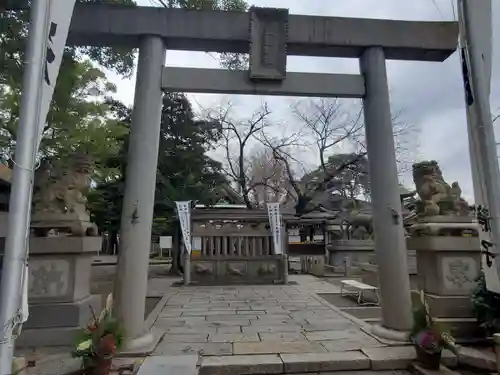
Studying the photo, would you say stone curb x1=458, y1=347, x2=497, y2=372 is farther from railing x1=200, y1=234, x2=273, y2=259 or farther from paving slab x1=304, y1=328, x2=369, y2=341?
railing x1=200, y1=234, x2=273, y2=259

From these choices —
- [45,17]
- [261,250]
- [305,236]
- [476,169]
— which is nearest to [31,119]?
[45,17]

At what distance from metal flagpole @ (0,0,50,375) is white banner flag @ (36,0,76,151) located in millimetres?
80

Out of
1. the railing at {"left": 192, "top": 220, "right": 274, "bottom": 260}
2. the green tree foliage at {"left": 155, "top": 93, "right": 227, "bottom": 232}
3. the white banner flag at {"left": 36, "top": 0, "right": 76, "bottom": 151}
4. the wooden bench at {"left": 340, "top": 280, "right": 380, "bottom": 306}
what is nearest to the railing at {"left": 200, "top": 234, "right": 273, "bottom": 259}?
the railing at {"left": 192, "top": 220, "right": 274, "bottom": 260}

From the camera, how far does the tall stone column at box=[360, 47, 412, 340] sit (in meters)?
4.95

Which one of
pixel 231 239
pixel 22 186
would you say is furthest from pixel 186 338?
pixel 231 239

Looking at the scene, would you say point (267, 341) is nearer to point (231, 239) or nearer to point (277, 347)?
point (277, 347)

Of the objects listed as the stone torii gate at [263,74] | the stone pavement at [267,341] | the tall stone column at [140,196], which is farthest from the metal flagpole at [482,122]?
the tall stone column at [140,196]

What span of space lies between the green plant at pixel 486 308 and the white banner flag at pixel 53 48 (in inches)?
193

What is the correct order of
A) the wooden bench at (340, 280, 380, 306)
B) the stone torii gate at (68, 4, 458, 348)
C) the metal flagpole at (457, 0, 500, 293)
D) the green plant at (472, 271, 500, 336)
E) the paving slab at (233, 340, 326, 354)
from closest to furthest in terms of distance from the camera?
the metal flagpole at (457, 0, 500, 293) → the green plant at (472, 271, 500, 336) → the paving slab at (233, 340, 326, 354) → the stone torii gate at (68, 4, 458, 348) → the wooden bench at (340, 280, 380, 306)

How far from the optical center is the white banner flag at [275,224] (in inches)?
486

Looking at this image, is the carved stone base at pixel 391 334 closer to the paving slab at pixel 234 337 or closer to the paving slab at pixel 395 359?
the paving slab at pixel 395 359

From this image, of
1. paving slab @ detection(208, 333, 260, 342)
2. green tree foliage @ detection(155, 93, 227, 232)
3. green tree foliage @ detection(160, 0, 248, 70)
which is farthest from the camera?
green tree foliage @ detection(155, 93, 227, 232)

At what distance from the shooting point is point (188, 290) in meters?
10.9

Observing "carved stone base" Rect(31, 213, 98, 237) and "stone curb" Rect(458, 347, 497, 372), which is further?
"carved stone base" Rect(31, 213, 98, 237)
